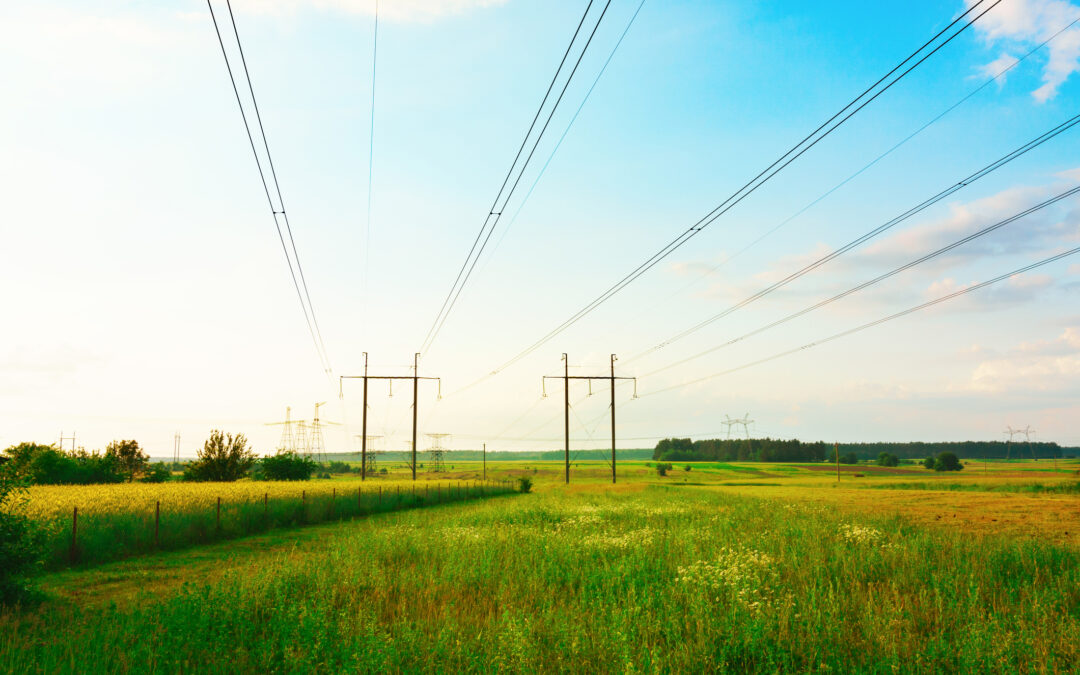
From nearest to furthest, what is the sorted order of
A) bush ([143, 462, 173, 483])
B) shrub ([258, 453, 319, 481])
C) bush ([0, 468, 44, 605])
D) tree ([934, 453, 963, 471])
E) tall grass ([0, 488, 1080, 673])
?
tall grass ([0, 488, 1080, 673])
bush ([0, 468, 44, 605])
bush ([143, 462, 173, 483])
shrub ([258, 453, 319, 481])
tree ([934, 453, 963, 471])

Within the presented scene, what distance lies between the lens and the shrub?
61781 mm

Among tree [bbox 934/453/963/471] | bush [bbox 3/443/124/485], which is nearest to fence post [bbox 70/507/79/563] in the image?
bush [bbox 3/443/124/485]

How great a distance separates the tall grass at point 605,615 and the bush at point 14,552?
0.78 meters

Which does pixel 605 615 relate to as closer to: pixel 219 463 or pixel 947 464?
pixel 219 463

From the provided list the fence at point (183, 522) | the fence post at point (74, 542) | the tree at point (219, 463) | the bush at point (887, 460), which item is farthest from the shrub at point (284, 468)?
the bush at point (887, 460)

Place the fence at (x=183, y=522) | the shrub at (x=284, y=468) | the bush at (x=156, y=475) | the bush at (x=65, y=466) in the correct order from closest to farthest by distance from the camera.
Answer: the fence at (x=183, y=522)
the bush at (x=65, y=466)
the bush at (x=156, y=475)
the shrub at (x=284, y=468)

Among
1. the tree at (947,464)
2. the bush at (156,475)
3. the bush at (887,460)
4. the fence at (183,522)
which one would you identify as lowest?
the bush at (887,460)

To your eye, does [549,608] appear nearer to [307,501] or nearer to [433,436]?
[307,501]

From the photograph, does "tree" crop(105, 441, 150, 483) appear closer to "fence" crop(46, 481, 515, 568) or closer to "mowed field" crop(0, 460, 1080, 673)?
"fence" crop(46, 481, 515, 568)

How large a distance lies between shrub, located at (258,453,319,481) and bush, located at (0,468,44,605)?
51.6m

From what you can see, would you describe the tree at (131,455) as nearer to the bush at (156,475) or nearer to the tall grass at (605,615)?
the bush at (156,475)

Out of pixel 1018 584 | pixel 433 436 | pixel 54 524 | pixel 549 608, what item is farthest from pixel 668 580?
pixel 433 436

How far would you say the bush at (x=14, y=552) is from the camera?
12398 mm

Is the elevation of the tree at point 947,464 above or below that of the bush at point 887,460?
above
